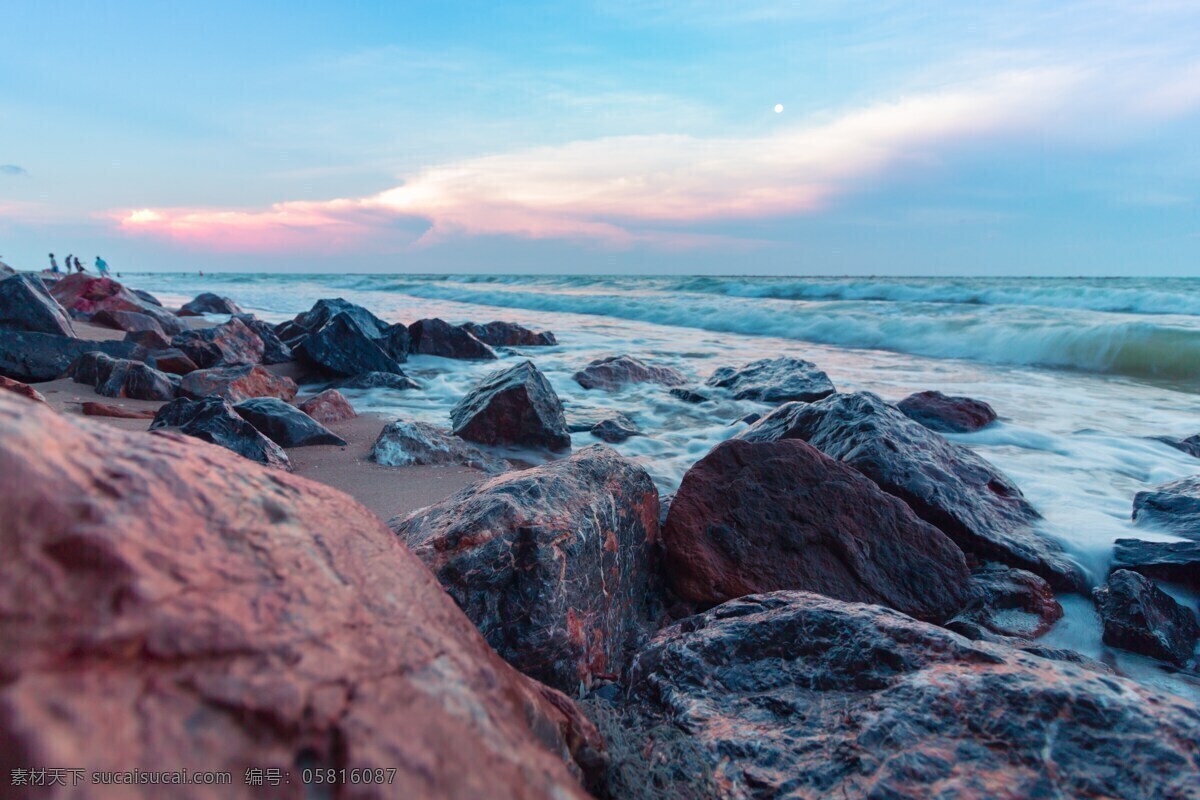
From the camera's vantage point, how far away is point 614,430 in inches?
212

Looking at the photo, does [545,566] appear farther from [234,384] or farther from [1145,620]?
[234,384]

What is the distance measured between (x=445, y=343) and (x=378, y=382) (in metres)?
2.44

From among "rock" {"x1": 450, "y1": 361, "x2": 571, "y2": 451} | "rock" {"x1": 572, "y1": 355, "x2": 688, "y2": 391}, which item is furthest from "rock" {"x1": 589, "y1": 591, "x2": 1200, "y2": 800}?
"rock" {"x1": 572, "y1": 355, "x2": 688, "y2": 391}

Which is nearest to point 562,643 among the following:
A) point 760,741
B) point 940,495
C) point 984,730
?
point 760,741

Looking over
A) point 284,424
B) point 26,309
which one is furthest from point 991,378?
point 26,309

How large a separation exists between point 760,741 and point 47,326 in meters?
7.86

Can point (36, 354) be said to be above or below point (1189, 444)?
above

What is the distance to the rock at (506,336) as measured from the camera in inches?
433

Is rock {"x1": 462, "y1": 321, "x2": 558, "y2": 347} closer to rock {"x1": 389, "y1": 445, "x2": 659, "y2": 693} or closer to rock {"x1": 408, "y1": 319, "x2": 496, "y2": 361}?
rock {"x1": 408, "y1": 319, "x2": 496, "y2": 361}

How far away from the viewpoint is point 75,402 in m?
4.79

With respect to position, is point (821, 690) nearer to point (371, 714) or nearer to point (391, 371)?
point (371, 714)

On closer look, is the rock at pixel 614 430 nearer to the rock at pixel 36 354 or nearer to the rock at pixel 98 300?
the rock at pixel 36 354

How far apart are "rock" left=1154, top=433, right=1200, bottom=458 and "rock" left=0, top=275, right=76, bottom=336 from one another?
9.44 metres

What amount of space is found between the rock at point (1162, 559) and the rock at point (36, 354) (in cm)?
714
